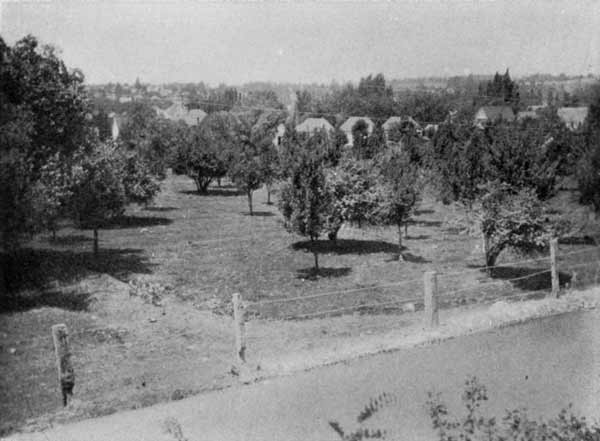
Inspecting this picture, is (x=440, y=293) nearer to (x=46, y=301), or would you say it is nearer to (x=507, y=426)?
(x=507, y=426)

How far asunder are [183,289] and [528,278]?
1172 cm

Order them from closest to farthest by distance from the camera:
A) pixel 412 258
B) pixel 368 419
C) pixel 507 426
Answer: pixel 507 426 → pixel 368 419 → pixel 412 258

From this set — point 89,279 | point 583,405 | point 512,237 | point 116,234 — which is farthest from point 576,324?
point 116,234

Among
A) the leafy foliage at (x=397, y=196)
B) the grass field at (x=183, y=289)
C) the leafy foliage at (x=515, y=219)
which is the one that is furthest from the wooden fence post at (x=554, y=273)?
A: the leafy foliage at (x=397, y=196)

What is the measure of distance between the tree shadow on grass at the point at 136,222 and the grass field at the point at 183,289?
120mm

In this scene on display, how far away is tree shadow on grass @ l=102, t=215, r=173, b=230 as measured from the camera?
3441 cm

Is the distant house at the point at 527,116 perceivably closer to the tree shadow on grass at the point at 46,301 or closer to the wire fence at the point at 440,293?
the wire fence at the point at 440,293

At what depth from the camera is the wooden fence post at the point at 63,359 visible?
27.8ft

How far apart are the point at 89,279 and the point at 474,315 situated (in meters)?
13.0

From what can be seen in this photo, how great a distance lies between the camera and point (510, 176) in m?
19.8

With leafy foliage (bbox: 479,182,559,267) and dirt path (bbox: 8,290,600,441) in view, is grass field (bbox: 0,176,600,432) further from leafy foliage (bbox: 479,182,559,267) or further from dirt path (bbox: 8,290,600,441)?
leafy foliage (bbox: 479,182,559,267)

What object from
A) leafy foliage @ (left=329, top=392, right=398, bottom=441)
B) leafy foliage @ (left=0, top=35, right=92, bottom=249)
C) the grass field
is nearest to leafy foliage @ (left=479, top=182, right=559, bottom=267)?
the grass field

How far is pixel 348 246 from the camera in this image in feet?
90.4

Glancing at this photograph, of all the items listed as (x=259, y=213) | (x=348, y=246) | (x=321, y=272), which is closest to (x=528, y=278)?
(x=321, y=272)
